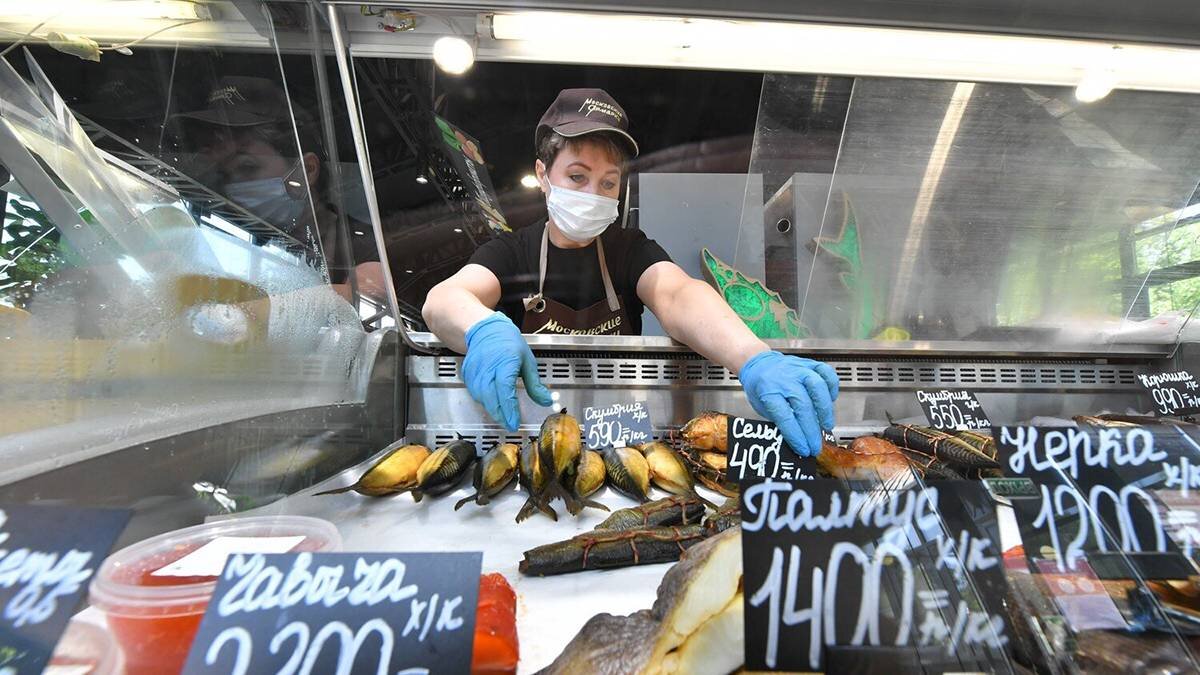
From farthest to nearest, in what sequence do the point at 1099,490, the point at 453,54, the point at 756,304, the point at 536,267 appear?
the point at 756,304
the point at 536,267
the point at 453,54
the point at 1099,490

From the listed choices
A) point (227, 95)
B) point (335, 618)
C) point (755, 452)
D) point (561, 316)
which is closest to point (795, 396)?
point (755, 452)

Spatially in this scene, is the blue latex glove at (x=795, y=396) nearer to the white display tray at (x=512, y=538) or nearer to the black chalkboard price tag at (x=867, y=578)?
the white display tray at (x=512, y=538)

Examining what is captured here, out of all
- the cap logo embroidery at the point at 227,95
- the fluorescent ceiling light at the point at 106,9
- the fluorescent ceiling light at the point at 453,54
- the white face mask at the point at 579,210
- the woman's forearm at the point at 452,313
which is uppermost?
the fluorescent ceiling light at the point at 453,54

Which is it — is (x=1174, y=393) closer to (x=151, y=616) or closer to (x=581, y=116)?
(x=581, y=116)

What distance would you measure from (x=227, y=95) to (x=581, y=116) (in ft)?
4.48

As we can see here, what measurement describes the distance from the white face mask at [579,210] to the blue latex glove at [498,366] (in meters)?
0.64

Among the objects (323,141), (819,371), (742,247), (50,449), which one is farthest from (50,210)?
(742,247)

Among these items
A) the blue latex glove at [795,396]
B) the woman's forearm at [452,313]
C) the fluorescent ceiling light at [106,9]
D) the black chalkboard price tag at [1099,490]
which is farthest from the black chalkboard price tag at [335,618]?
the fluorescent ceiling light at [106,9]

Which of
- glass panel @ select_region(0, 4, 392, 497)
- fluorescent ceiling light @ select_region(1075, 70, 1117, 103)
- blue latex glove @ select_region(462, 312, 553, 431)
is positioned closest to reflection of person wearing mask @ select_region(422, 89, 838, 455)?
blue latex glove @ select_region(462, 312, 553, 431)

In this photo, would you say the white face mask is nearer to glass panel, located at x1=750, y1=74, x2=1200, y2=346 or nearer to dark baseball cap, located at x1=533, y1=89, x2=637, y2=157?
dark baseball cap, located at x1=533, y1=89, x2=637, y2=157

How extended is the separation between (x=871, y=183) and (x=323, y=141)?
9.28 feet

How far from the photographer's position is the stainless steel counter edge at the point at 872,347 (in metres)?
2.32

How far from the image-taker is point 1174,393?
80.7 inches

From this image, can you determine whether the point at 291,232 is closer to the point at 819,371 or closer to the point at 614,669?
the point at 614,669
